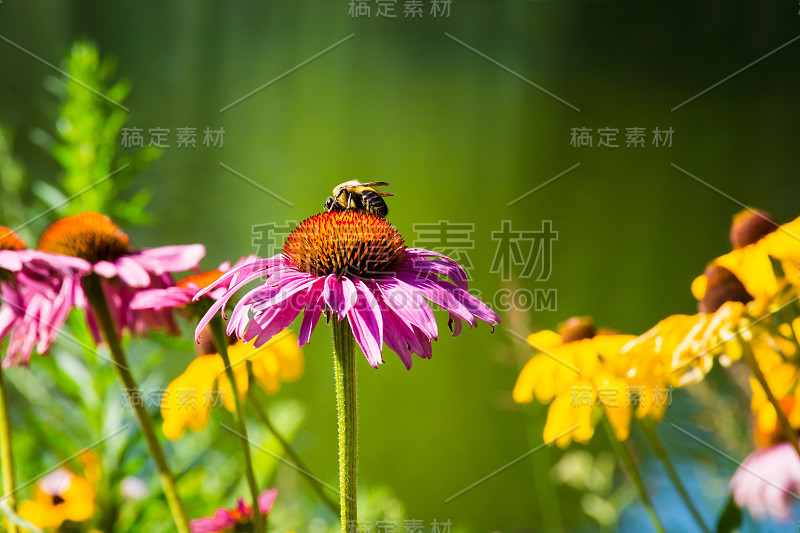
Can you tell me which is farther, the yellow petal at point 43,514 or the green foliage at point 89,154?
the green foliage at point 89,154

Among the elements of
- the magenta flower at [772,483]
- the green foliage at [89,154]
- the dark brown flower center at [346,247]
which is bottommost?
the magenta flower at [772,483]

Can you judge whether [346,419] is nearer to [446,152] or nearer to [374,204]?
[374,204]

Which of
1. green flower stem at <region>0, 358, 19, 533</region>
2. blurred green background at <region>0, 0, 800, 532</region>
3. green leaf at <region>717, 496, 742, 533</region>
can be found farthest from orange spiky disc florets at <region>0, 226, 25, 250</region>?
blurred green background at <region>0, 0, 800, 532</region>

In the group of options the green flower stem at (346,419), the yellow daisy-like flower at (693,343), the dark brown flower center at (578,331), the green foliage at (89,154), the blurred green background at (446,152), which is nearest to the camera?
the green flower stem at (346,419)

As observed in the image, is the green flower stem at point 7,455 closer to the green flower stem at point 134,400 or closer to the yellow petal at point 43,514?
the green flower stem at point 134,400

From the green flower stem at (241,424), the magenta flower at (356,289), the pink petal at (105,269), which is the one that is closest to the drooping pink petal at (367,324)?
the magenta flower at (356,289)

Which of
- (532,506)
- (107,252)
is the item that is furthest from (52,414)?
(532,506)
